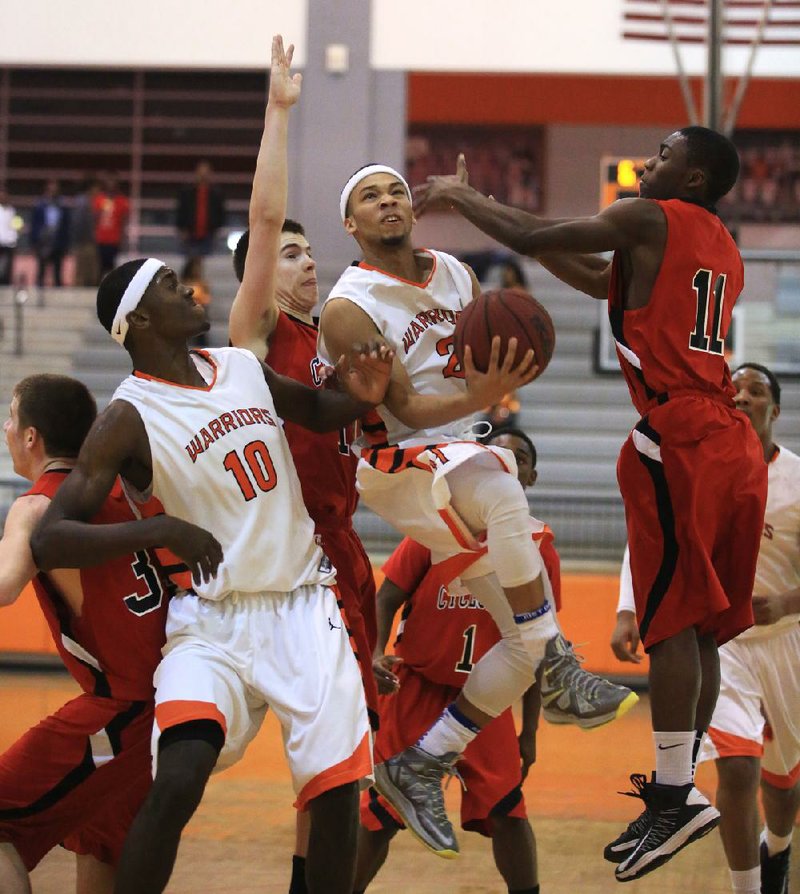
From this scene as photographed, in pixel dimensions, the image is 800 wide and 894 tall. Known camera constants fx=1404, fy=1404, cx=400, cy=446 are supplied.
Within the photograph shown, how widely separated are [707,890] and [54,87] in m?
16.6

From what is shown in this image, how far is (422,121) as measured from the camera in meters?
19.6

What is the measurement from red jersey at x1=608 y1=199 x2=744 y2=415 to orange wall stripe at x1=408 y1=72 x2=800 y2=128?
1231 cm

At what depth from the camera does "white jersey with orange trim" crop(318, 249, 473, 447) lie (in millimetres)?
4871

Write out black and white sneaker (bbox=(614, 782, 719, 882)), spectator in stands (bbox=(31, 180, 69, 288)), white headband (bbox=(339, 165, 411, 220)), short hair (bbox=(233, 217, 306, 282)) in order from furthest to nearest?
spectator in stands (bbox=(31, 180, 69, 288)), short hair (bbox=(233, 217, 306, 282)), white headband (bbox=(339, 165, 411, 220)), black and white sneaker (bbox=(614, 782, 719, 882))

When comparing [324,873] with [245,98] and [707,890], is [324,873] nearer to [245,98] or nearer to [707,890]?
[707,890]

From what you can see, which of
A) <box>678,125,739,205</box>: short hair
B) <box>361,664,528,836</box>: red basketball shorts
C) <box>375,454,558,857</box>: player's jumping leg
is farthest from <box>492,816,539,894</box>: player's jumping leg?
<box>678,125,739,205</box>: short hair

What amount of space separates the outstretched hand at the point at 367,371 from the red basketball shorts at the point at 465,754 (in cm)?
148

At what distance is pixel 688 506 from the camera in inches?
181

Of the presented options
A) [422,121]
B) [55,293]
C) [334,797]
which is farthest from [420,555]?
[422,121]

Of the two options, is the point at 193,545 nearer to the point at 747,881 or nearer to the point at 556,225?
the point at 556,225

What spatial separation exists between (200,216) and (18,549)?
12254mm

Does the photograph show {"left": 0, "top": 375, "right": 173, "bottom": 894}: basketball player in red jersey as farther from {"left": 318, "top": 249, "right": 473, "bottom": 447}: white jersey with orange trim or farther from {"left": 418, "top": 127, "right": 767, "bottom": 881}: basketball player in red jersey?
{"left": 418, "top": 127, "right": 767, "bottom": 881}: basketball player in red jersey

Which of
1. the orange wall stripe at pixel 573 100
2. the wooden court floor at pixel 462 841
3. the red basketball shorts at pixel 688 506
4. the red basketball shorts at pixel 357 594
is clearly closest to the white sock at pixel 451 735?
the red basketball shorts at pixel 357 594

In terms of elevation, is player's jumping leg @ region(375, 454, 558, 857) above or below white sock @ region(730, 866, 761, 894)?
above
